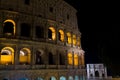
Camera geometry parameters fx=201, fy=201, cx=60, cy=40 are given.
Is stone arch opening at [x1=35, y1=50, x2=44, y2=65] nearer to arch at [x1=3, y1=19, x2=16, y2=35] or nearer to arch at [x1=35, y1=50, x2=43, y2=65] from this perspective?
arch at [x1=35, y1=50, x2=43, y2=65]

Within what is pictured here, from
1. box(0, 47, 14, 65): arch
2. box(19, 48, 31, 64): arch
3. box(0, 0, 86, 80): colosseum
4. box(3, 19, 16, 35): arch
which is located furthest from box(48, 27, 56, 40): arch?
box(0, 47, 14, 65): arch

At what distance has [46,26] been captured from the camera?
24234mm

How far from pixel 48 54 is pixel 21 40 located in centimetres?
412

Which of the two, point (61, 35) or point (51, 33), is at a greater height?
point (51, 33)

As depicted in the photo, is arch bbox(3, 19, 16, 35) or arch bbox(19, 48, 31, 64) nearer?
arch bbox(3, 19, 16, 35)

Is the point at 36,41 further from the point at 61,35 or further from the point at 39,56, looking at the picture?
the point at 61,35

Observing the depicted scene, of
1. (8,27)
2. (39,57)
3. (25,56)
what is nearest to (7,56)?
(25,56)

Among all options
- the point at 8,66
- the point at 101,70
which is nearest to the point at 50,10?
the point at 8,66

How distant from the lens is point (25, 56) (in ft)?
73.8

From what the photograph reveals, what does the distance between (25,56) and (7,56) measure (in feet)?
6.92

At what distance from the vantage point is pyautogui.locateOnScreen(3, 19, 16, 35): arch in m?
21.3

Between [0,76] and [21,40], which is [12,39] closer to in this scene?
[21,40]

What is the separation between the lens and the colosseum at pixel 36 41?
2075cm

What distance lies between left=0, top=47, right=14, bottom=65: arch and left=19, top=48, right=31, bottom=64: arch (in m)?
1.21
